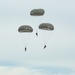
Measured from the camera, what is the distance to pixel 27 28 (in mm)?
37219

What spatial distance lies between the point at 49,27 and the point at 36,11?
6.30m

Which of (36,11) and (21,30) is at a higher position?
(36,11)

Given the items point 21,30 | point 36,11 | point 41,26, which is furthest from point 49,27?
point 21,30

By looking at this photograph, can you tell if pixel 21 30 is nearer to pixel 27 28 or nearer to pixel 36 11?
pixel 27 28

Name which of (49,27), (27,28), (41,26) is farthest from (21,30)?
(49,27)

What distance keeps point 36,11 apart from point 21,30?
743cm

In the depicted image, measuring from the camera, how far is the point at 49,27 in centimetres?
3653

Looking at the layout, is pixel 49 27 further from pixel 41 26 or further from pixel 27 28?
pixel 27 28

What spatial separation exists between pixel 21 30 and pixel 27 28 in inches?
79.8

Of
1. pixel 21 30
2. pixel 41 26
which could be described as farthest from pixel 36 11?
pixel 21 30

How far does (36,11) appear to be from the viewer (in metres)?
37.0

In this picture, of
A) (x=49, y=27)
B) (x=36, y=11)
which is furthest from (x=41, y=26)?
(x=36, y=11)

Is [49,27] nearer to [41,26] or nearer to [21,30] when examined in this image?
[41,26]

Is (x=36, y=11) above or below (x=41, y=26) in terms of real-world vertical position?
above
